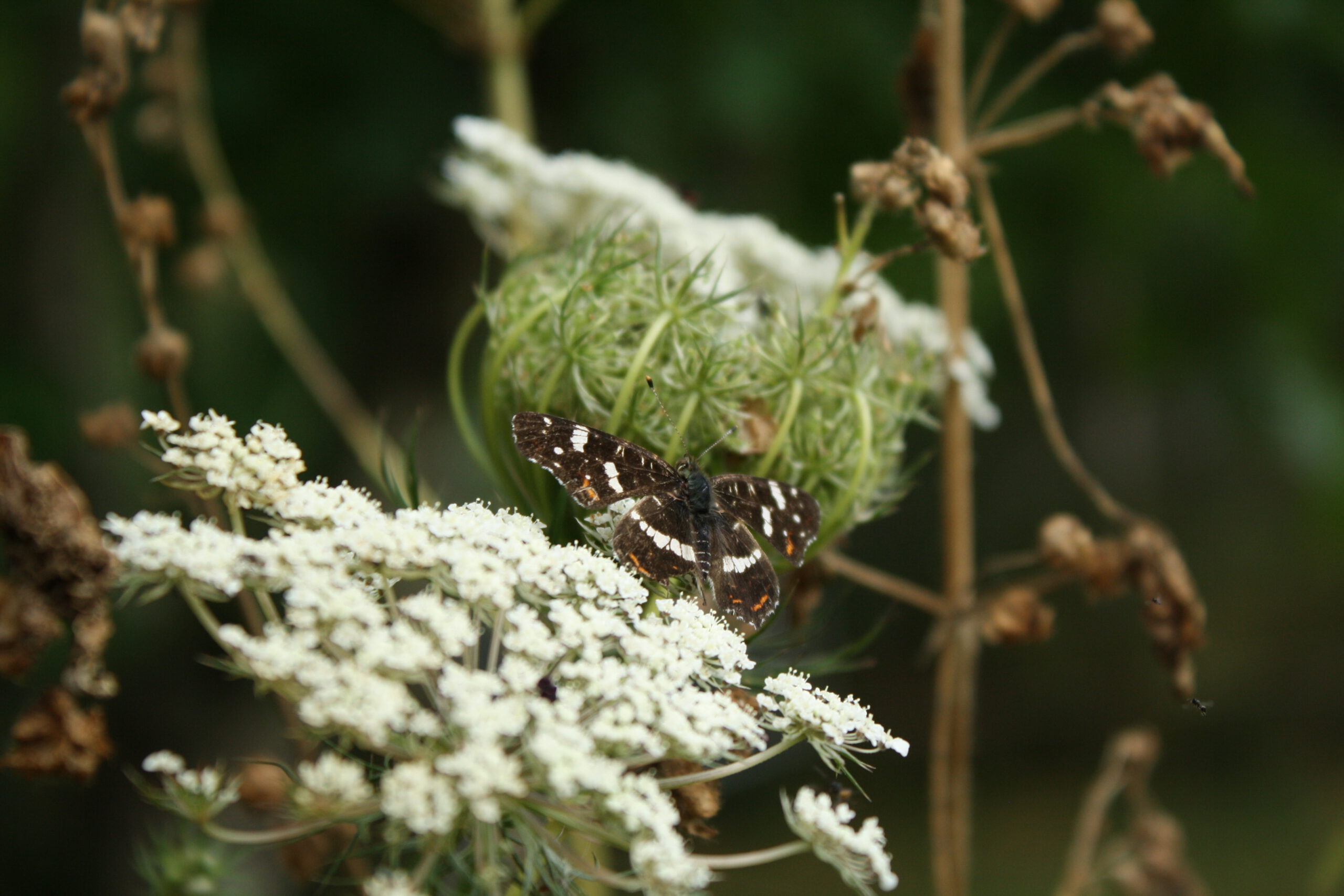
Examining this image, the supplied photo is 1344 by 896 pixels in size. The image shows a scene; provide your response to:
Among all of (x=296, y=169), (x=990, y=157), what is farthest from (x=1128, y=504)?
(x=296, y=169)

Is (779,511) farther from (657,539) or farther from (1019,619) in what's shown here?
(1019,619)

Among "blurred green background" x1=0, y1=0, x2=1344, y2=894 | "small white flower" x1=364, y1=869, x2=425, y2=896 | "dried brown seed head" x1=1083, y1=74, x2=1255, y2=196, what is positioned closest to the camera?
"small white flower" x1=364, y1=869, x2=425, y2=896

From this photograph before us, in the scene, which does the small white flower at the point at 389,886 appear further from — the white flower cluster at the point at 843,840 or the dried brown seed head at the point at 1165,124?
the dried brown seed head at the point at 1165,124

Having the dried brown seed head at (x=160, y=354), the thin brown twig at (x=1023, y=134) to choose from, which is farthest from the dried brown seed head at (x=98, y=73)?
the thin brown twig at (x=1023, y=134)

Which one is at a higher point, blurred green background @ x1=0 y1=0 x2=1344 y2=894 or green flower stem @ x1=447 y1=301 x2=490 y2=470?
blurred green background @ x1=0 y1=0 x2=1344 y2=894

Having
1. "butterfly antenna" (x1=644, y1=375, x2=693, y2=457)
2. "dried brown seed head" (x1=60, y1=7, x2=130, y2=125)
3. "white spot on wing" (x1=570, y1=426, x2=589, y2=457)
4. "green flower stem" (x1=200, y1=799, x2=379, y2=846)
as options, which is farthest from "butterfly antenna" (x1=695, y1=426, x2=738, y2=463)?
"dried brown seed head" (x1=60, y1=7, x2=130, y2=125)

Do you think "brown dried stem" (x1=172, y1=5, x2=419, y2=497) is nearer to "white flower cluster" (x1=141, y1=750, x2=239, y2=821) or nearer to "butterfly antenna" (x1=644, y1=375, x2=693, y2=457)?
"butterfly antenna" (x1=644, y1=375, x2=693, y2=457)

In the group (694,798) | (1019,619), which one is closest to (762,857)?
(694,798)
